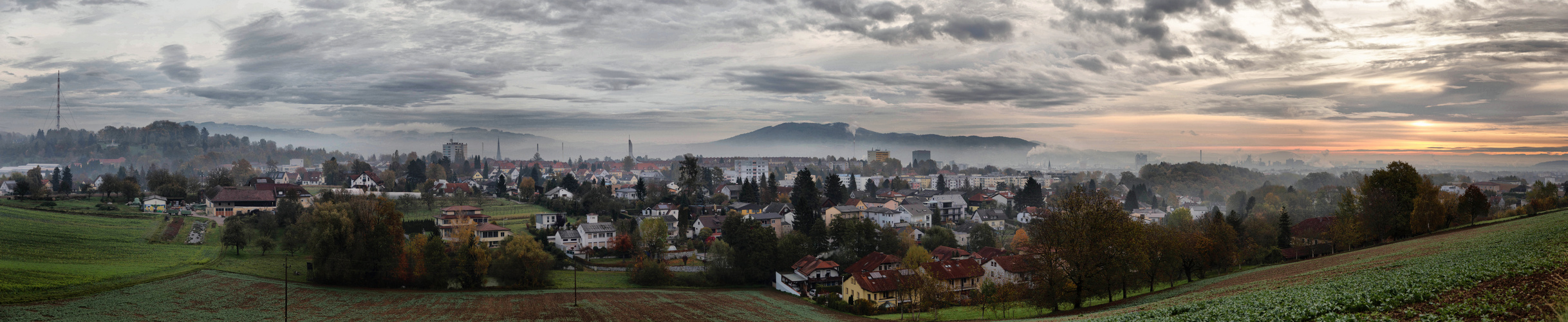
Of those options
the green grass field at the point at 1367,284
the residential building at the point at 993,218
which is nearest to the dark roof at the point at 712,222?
the residential building at the point at 993,218

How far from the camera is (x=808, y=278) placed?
130ft

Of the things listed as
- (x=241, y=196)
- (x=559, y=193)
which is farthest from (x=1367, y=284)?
(x=559, y=193)

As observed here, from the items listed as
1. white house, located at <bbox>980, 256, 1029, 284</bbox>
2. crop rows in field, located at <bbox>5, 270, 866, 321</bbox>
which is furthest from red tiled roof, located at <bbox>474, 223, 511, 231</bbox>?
white house, located at <bbox>980, 256, 1029, 284</bbox>

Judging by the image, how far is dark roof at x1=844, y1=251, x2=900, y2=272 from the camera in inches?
1516

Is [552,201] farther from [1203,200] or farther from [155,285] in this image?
[1203,200]

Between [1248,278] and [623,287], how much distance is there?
95.4ft

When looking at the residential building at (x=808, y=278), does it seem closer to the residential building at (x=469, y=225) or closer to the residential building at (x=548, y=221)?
the residential building at (x=469, y=225)

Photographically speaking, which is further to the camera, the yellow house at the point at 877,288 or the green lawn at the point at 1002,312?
the yellow house at the point at 877,288

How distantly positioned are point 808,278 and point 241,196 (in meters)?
46.5

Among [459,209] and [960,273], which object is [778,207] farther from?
[960,273]

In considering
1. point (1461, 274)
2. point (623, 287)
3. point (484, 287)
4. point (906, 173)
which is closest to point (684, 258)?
point (623, 287)

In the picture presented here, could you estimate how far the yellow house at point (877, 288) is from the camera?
32.8 metres

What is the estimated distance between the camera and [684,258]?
4569 cm

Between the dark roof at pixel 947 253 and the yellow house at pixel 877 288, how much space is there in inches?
345
